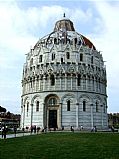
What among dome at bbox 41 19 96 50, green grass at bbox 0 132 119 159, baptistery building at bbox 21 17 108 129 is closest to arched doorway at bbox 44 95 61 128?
baptistery building at bbox 21 17 108 129

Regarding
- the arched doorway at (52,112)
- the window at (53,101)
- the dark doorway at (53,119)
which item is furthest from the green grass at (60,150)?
the window at (53,101)

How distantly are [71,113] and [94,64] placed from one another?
12.7 meters

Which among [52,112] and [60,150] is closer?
[60,150]

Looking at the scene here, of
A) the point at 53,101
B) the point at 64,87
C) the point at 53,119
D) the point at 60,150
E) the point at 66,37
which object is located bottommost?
the point at 60,150

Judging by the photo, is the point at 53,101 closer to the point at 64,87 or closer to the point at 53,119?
the point at 53,119

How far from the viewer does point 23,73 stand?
65.9m

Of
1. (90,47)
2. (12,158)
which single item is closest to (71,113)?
(90,47)

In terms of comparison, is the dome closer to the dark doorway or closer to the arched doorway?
the arched doorway

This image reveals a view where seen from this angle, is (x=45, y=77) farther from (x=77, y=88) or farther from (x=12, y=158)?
(x=12, y=158)

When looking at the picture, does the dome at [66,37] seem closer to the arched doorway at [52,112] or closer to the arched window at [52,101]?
the arched window at [52,101]

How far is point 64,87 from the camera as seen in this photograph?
188 ft

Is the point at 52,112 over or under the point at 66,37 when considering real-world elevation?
under

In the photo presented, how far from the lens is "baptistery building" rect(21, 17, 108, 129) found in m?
57.0

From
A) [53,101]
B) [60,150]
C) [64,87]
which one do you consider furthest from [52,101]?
[60,150]
